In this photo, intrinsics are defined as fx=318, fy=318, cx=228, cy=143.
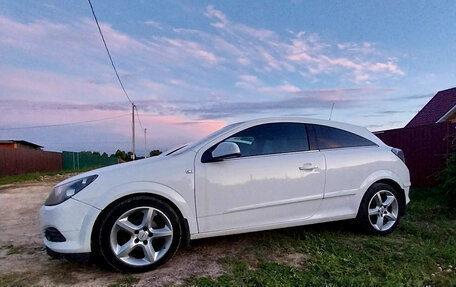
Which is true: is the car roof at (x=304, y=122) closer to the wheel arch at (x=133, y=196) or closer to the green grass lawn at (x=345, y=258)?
the wheel arch at (x=133, y=196)

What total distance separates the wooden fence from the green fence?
2.49 m

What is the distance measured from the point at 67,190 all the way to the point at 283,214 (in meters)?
2.22

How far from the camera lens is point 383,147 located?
13.8ft

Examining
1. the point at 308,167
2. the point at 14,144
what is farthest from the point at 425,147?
the point at 14,144

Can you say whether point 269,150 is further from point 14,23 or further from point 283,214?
point 14,23

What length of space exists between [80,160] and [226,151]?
1322 inches

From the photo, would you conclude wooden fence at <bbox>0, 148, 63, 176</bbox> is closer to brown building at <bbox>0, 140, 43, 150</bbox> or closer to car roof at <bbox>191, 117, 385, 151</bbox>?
brown building at <bbox>0, 140, 43, 150</bbox>

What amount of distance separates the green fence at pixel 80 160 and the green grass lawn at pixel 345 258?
105 ft

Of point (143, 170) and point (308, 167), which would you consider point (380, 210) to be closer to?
point (308, 167)

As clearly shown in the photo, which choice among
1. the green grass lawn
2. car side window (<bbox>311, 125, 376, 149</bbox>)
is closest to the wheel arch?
the green grass lawn

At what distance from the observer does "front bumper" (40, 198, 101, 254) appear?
112 inches

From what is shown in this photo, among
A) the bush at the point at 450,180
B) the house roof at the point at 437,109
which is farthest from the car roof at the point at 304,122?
the house roof at the point at 437,109

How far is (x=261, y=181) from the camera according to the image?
11.2 ft

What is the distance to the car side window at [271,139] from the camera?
3.57 meters
